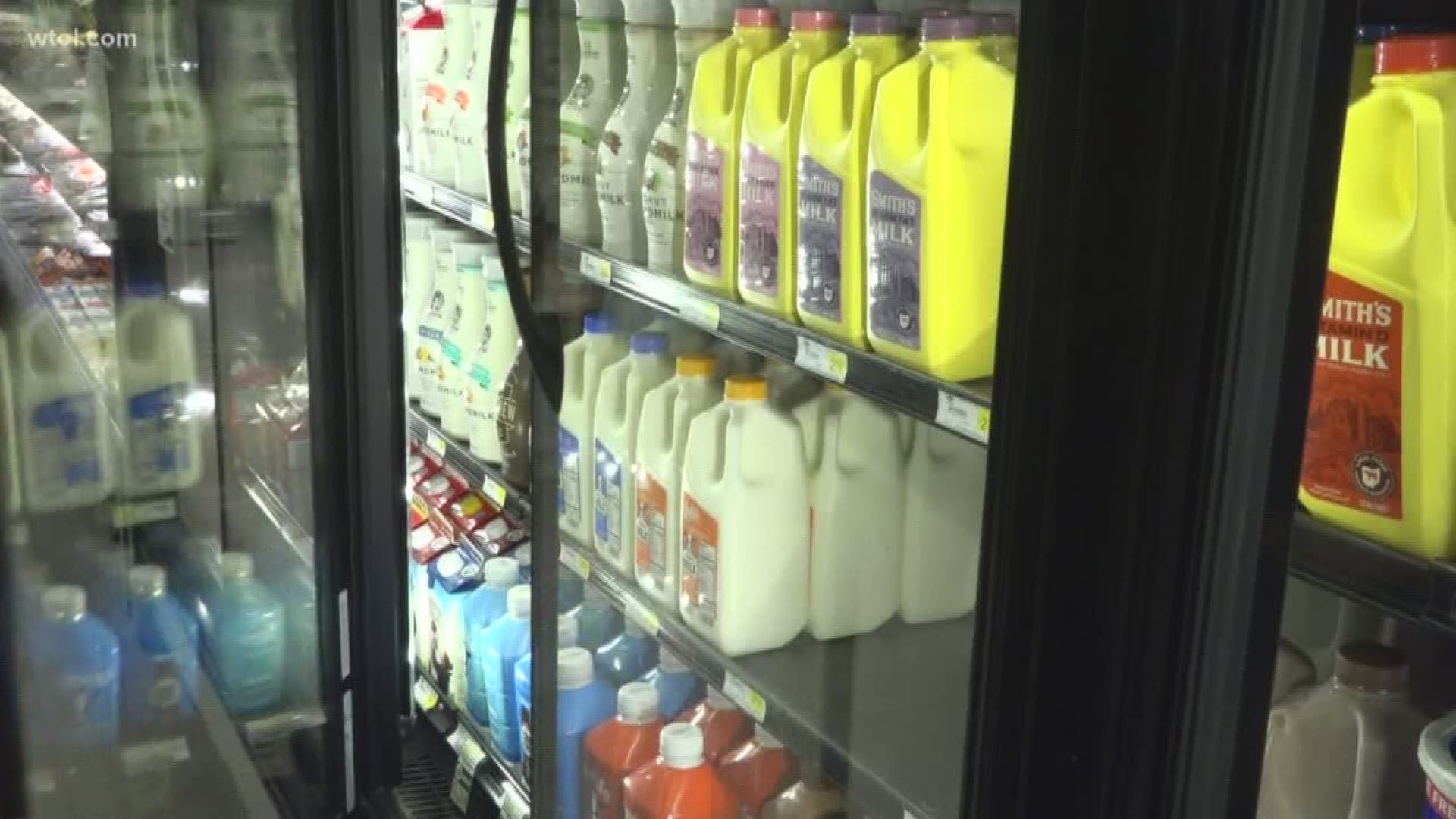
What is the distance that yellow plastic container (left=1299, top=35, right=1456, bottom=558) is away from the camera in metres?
0.90

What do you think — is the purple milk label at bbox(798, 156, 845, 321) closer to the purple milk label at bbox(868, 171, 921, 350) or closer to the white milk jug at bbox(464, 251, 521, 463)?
the purple milk label at bbox(868, 171, 921, 350)

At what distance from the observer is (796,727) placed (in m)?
1.48

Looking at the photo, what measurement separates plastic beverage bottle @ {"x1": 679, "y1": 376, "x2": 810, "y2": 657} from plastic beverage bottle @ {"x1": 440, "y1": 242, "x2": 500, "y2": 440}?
0.95 m

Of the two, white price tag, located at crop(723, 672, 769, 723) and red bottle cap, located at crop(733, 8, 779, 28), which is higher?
red bottle cap, located at crop(733, 8, 779, 28)

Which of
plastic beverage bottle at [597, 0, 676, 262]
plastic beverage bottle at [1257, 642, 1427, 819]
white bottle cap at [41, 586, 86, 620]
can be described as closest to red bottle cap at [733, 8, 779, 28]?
plastic beverage bottle at [597, 0, 676, 262]

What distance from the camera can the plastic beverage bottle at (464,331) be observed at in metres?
2.57

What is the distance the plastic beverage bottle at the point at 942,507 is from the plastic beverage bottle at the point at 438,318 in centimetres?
126

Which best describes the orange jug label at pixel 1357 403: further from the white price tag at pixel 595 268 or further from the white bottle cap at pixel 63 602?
the white bottle cap at pixel 63 602

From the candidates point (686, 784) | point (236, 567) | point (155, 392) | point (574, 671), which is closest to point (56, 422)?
point (155, 392)

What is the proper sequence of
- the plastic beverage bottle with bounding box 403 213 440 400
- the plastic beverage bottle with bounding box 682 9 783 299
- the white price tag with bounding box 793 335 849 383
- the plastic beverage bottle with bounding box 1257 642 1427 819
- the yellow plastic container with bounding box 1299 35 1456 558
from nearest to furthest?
the yellow plastic container with bounding box 1299 35 1456 558 < the plastic beverage bottle with bounding box 1257 642 1427 819 < the white price tag with bounding box 793 335 849 383 < the plastic beverage bottle with bounding box 682 9 783 299 < the plastic beverage bottle with bounding box 403 213 440 400

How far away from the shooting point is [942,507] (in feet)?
5.51

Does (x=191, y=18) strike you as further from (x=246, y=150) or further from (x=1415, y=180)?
(x=1415, y=180)

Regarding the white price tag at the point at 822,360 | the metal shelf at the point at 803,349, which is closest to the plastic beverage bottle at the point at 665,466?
the metal shelf at the point at 803,349

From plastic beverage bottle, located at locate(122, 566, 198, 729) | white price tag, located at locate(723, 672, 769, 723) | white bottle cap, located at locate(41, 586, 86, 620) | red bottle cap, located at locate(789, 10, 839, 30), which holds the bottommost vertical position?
plastic beverage bottle, located at locate(122, 566, 198, 729)
